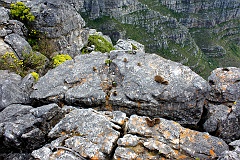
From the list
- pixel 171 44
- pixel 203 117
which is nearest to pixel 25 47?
pixel 203 117

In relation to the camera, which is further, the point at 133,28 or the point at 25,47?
the point at 133,28

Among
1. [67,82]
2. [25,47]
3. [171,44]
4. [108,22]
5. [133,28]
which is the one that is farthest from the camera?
[171,44]

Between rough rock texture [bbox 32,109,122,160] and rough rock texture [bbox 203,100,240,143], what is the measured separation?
454 cm

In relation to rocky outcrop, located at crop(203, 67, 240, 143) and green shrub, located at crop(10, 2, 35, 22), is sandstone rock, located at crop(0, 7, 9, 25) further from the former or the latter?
rocky outcrop, located at crop(203, 67, 240, 143)

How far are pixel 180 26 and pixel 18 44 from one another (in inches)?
4891

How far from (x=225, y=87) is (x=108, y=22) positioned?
98325 mm

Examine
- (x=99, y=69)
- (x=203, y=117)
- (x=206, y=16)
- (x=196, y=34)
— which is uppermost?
(x=99, y=69)

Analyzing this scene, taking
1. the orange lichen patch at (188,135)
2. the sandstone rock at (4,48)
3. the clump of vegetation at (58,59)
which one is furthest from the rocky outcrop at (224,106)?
the sandstone rock at (4,48)

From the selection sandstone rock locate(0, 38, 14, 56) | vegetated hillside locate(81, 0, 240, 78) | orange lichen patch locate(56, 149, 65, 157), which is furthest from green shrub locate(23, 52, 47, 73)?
vegetated hillside locate(81, 0, 240, 78)

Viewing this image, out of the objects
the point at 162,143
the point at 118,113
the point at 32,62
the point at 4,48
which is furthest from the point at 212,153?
the point at 4,48

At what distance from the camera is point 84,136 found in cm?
886

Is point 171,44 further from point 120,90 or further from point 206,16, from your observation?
point 120,90

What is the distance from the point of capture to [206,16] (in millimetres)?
154250

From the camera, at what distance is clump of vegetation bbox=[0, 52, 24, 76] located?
14346mm
